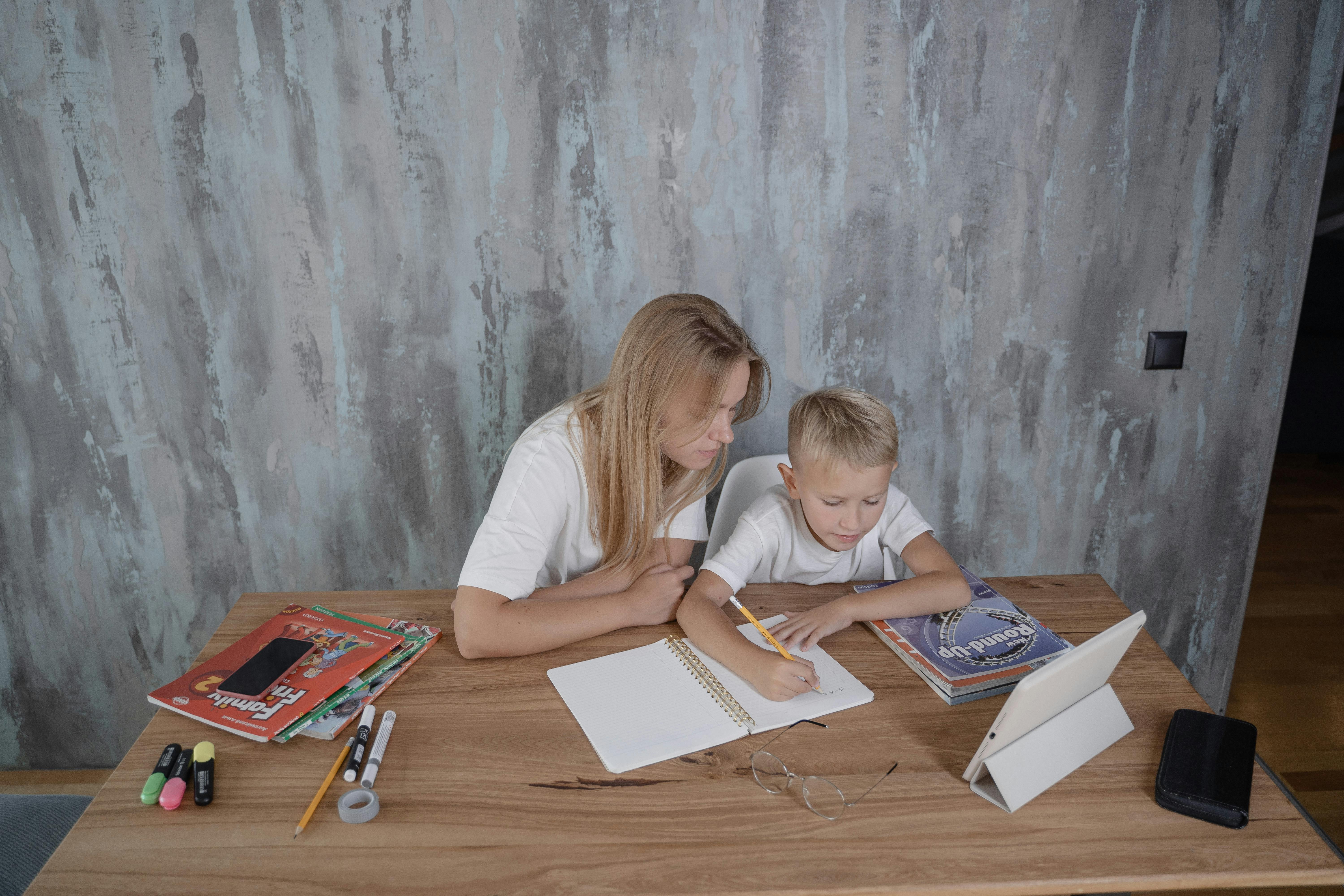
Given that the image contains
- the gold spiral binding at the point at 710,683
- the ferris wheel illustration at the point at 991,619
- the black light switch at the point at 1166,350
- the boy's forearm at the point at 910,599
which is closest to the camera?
the gold spiral binding at the point at 710,683

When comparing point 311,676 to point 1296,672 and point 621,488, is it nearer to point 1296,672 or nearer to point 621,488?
point 621,488

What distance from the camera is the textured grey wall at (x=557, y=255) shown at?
63.1 inches

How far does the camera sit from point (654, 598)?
4.17ft

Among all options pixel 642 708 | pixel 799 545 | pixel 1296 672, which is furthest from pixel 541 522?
pixel 1296 672

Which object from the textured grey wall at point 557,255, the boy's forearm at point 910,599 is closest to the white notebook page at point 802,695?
the boy's forearm at point 910,599

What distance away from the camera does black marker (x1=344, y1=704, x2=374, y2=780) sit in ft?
3.06

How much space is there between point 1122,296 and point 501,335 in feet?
4.79

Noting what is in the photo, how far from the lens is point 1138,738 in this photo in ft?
3.29

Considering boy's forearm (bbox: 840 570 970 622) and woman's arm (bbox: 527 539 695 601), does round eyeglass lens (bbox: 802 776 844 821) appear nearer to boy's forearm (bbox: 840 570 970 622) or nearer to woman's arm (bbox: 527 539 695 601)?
boy's forearm (bbox: 840 570 970 622)

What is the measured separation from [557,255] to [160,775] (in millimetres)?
1197

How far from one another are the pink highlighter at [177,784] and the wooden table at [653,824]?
0.5 inches

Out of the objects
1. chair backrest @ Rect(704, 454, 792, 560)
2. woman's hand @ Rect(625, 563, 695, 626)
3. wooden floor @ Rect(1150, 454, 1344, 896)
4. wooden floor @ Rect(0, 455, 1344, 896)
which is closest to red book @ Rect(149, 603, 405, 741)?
woman's hand @ Rect(625, 563, 695, 626)

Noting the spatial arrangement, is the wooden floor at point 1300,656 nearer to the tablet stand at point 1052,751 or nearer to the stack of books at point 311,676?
the tablet stand at point 1052,751

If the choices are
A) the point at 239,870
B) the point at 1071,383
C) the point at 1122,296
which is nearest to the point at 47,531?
the point at 239,870
